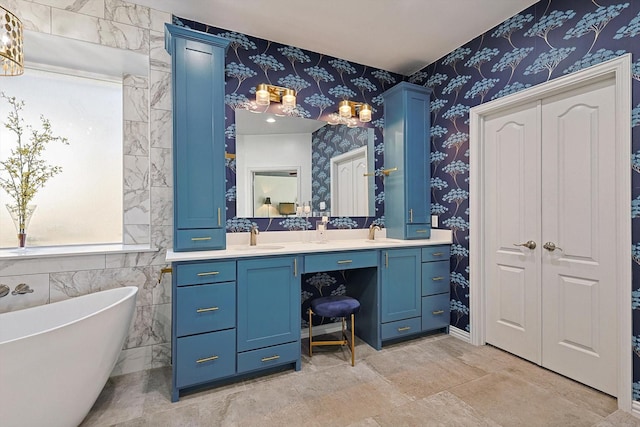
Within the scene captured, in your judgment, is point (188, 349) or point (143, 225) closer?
point (188, 349)

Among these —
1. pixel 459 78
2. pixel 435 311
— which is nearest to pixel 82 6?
pixel 459 78

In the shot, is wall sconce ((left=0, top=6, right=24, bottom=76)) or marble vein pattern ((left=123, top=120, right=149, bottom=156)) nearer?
wall sconce ((left=0, top=6, right=24, bottom=76))

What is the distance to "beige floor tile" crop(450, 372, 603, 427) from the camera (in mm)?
1743

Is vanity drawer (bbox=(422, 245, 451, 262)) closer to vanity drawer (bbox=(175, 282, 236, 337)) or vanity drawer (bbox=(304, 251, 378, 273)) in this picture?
vanity drawer (bbox=(304, 251, 378, 273))

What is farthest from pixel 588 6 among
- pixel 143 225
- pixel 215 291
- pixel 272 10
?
pixel 143 225

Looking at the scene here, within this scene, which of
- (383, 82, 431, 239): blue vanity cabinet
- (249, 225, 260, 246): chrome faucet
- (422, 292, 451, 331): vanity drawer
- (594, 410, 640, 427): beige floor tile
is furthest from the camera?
(383, 82, 431, 239): blue vanity cabinet

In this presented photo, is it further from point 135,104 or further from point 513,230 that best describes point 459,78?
point 135,104

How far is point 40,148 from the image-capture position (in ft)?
7.70

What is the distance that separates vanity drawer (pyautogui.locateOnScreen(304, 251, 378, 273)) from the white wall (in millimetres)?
748

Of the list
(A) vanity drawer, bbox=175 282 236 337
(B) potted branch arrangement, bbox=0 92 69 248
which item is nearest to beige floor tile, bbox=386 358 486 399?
(A) vanity drawer, bbox=175 282 236 337

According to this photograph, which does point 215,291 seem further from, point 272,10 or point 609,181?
point 609,181

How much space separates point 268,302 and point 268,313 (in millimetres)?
78

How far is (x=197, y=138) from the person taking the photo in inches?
85.8

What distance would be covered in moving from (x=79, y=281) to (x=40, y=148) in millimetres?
1098
